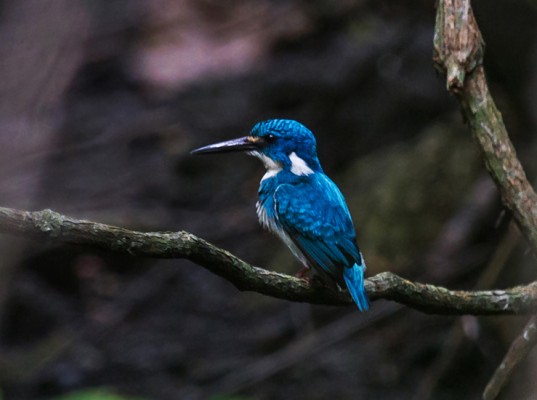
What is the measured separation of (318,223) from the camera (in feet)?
12.6

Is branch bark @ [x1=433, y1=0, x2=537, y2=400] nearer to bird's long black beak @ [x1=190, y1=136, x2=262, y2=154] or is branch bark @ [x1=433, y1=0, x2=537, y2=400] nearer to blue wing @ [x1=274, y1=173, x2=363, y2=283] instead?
blue wing @ [x1=274, y1=173, x2=363, y2=283]

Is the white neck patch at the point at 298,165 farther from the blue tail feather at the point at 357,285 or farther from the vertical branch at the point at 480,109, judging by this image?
the vertical branch at the point at 480,109

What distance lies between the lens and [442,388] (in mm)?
5578

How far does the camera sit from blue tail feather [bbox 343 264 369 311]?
A: 3.26m

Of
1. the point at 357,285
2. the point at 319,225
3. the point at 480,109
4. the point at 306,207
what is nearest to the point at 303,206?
the point at 306,207

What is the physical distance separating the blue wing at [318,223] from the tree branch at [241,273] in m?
0.22

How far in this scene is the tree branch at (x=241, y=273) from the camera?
92.9 inches

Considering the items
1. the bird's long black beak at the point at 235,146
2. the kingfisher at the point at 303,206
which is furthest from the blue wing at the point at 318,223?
the bird's long black beak at the point at 235,146

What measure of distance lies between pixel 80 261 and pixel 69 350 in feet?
3.10

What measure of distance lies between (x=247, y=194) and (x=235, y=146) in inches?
137

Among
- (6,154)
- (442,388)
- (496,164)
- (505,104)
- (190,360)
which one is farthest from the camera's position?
(190,360)

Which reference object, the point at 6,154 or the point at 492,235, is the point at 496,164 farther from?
the point at 492,235

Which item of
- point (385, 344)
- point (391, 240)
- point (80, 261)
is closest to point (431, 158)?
point (391, 240)

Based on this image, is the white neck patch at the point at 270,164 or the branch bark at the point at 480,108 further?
the white neck patch at the point at 270,164
